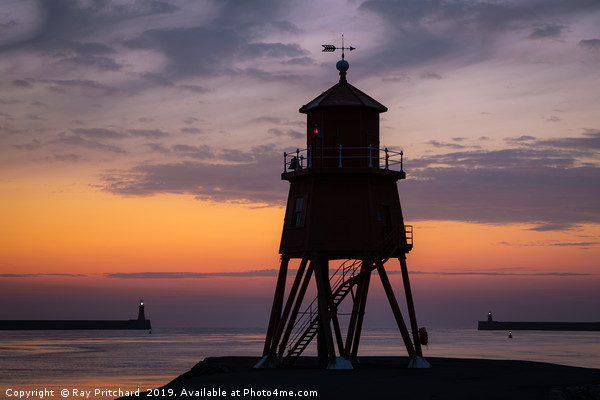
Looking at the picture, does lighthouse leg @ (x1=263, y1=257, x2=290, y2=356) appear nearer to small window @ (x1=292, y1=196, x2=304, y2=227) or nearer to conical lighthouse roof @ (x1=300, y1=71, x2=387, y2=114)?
small window @ (x1=292, y1=196, x2=304, y2=227)

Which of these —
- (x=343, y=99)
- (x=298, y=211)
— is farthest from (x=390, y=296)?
(x=343, y=99)

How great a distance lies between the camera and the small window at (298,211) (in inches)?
1548

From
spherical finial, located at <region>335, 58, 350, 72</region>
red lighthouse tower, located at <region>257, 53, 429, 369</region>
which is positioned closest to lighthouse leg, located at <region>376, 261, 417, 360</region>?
red lighthouse tower, located at <region>257, 53, 429, 369</region>

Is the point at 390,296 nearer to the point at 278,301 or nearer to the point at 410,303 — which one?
the point at 410,303

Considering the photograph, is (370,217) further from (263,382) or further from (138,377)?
(138,377)

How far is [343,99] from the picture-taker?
39.5 metres

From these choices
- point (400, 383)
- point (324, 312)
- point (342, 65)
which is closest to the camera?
point (400, 383)

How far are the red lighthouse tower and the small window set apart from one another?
28 mm

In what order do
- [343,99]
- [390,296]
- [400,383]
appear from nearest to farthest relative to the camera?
[400,383]
[390,296]
[343,99]

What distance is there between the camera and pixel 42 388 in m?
67.0

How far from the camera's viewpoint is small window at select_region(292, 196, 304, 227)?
39312 millimetres

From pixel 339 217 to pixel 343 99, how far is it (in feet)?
18.8

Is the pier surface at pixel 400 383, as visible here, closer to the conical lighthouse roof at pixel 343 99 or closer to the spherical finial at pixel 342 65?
the conical lighthouse roof at pixel 343 99

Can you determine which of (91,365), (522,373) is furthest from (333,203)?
(91,365)
